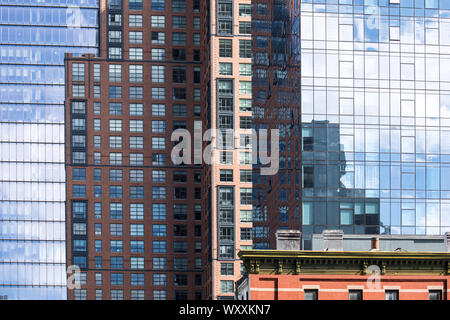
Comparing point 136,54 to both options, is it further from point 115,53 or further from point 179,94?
point 179,94

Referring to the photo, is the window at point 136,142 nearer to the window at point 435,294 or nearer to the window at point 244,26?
the window at point 244,26

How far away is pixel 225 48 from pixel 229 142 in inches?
599

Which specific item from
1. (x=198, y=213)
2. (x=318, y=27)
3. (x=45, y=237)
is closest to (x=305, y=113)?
(x=318, y=27)

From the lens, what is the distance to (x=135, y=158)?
18100 centimetres

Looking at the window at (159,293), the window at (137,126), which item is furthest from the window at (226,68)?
the window at (159,293)

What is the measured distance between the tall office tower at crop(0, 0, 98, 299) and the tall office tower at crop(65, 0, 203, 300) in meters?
→ 7.60

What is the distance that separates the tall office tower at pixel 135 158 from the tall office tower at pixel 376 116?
270 ft

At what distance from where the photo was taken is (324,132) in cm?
9638

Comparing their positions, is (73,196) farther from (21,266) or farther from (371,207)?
(371,207)

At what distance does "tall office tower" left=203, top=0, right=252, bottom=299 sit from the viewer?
496ft

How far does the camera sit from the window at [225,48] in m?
156

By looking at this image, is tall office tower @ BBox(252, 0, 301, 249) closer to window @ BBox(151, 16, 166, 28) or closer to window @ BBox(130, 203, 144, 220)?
window @ BBox(151, 16, 166, 28)

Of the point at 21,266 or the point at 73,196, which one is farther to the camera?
the point at 21,266

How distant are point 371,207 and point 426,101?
12976 mm
